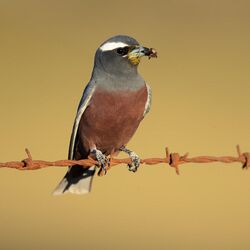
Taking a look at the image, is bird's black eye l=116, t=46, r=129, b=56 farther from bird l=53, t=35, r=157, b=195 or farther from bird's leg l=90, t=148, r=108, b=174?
bird's leg l=90, t=148, r=108, b=174

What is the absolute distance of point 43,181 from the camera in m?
11.7

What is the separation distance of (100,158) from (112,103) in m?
0.55

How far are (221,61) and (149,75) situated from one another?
2.20 m

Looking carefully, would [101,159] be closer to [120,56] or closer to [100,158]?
[100,158]

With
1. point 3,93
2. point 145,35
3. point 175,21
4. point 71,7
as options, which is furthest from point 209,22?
point 3,93

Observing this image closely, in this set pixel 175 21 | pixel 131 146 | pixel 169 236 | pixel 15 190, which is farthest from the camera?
pixel 175 21

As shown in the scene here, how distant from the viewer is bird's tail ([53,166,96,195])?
822 centimetres

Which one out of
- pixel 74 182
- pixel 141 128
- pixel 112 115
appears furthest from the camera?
pixel 141 128

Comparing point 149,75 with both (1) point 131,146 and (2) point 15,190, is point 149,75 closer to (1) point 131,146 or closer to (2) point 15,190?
(1) point 131,146

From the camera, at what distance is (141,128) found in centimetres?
1314

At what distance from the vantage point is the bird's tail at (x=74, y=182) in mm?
8219

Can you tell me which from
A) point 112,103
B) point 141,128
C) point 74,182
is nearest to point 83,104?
point 112,103

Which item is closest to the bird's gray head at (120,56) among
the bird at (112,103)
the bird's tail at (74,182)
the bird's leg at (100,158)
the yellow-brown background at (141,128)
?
the bird at (112,103)

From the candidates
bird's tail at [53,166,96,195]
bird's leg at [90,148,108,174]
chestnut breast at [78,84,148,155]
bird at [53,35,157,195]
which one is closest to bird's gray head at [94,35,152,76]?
bird at [53,35,157,195]
